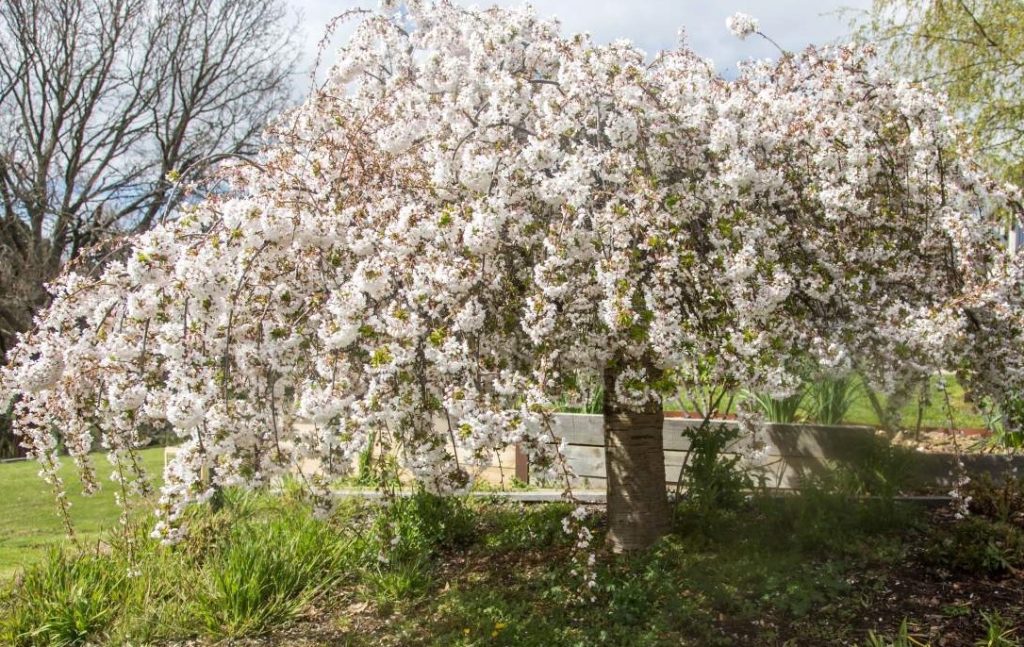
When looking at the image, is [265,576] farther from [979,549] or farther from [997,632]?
[979,549]

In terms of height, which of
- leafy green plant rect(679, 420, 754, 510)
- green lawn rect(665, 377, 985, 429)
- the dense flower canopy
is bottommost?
leafy green plant rect(679, 420, 754, 510)

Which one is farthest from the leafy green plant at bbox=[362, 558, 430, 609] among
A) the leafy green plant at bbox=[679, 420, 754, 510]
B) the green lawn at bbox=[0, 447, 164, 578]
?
the green lawn at bbox=[0, 447, 164, 578]

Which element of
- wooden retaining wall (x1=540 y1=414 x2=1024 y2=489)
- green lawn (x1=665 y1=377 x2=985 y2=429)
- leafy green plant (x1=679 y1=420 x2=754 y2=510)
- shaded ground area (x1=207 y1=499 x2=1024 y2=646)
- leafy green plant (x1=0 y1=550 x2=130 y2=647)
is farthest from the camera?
green lawn (x1=665 y1=377 x2=985 y2=429)

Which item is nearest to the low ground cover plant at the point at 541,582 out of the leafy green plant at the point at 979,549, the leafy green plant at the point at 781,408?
the leafy green plant at the point at 979,549

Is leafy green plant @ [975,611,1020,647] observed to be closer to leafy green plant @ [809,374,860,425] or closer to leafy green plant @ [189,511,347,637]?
leafy green plant @ [809,374,860,425]

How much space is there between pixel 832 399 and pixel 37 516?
742cm

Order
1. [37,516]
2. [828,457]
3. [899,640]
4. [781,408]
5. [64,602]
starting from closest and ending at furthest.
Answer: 1. [899,640]
2. [64,602]
3. [828,457]
4. [781,408]
5. [37,516]

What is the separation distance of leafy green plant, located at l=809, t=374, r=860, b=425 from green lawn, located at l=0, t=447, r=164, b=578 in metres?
5.75

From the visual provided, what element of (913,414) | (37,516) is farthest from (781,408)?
(37,516)

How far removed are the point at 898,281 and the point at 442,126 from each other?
263 cm

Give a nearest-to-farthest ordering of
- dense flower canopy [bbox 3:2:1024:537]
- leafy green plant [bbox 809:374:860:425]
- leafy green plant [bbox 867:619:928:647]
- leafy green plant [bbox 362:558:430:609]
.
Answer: dense flower canopy [bbox 3:2:1024:537] < leafy green plant [bbox 867:619:928:647] < leafy green plant [bbox 362:558:430:609] < leafy green plant [bbox 809:374:860:425]

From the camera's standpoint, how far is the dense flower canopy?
345 centimetres

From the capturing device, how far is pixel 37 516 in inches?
309

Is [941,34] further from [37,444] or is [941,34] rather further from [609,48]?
[37,444]
